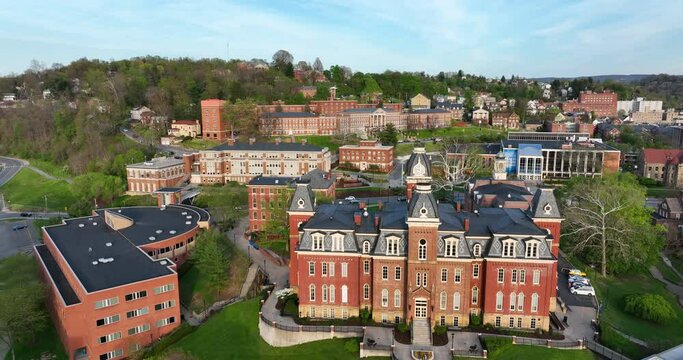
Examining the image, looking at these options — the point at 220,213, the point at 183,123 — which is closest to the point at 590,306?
the point at 220,213

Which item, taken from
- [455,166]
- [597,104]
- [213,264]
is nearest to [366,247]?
[213,264]

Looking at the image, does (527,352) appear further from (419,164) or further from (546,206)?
(419,164)

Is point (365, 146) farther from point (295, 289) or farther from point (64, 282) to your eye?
point (64, 282)

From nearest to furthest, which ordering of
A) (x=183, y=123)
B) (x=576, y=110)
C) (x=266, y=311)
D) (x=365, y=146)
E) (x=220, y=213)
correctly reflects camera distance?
(x=266, y=311), (x=220, y=213), (x=365, y=146), (x=183, y=123), (x=576, y=110)

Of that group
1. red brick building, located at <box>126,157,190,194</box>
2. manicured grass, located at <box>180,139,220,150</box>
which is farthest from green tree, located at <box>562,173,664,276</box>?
manicured grass, located at <box>180,139,220,150</box>

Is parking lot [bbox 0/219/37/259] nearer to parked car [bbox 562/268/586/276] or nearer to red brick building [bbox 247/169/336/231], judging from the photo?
red brick building [bbox 247/169/336/231]

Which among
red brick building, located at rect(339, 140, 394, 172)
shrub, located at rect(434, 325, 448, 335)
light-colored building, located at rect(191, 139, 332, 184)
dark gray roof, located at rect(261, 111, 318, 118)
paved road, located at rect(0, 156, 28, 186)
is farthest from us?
paved road, located at rect(0, 156, 28, 186)
